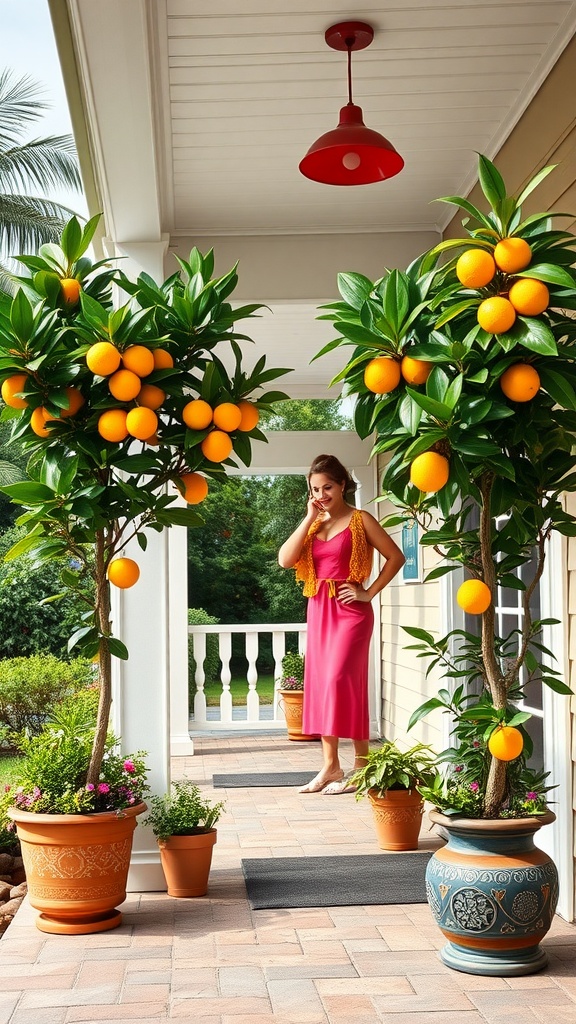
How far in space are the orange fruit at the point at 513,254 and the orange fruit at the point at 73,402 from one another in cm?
135

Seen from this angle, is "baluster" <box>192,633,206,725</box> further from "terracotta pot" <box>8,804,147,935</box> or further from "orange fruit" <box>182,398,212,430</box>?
"orange fruit" <box>182,398,212,430</box>

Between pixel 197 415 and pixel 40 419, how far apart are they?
0.48 m

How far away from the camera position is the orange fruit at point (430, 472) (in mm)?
2572

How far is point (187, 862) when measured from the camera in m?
3.71

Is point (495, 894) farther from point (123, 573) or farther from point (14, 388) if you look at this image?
point (14, 388)

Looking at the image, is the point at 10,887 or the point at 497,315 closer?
the point at 497,315

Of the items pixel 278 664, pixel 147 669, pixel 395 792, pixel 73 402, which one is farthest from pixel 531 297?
pixel 278 664

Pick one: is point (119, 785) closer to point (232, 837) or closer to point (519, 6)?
point (232, 837)

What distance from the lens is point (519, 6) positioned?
3.32 m

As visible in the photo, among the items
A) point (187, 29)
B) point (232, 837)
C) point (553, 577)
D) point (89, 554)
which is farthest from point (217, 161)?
point (232, 837)

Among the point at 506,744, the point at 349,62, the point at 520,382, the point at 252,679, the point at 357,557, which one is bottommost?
the point at 252,679

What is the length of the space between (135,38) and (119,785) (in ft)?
7.65

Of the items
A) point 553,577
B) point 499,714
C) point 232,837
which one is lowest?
point 232,837

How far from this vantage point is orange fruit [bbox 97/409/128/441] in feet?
10.0
